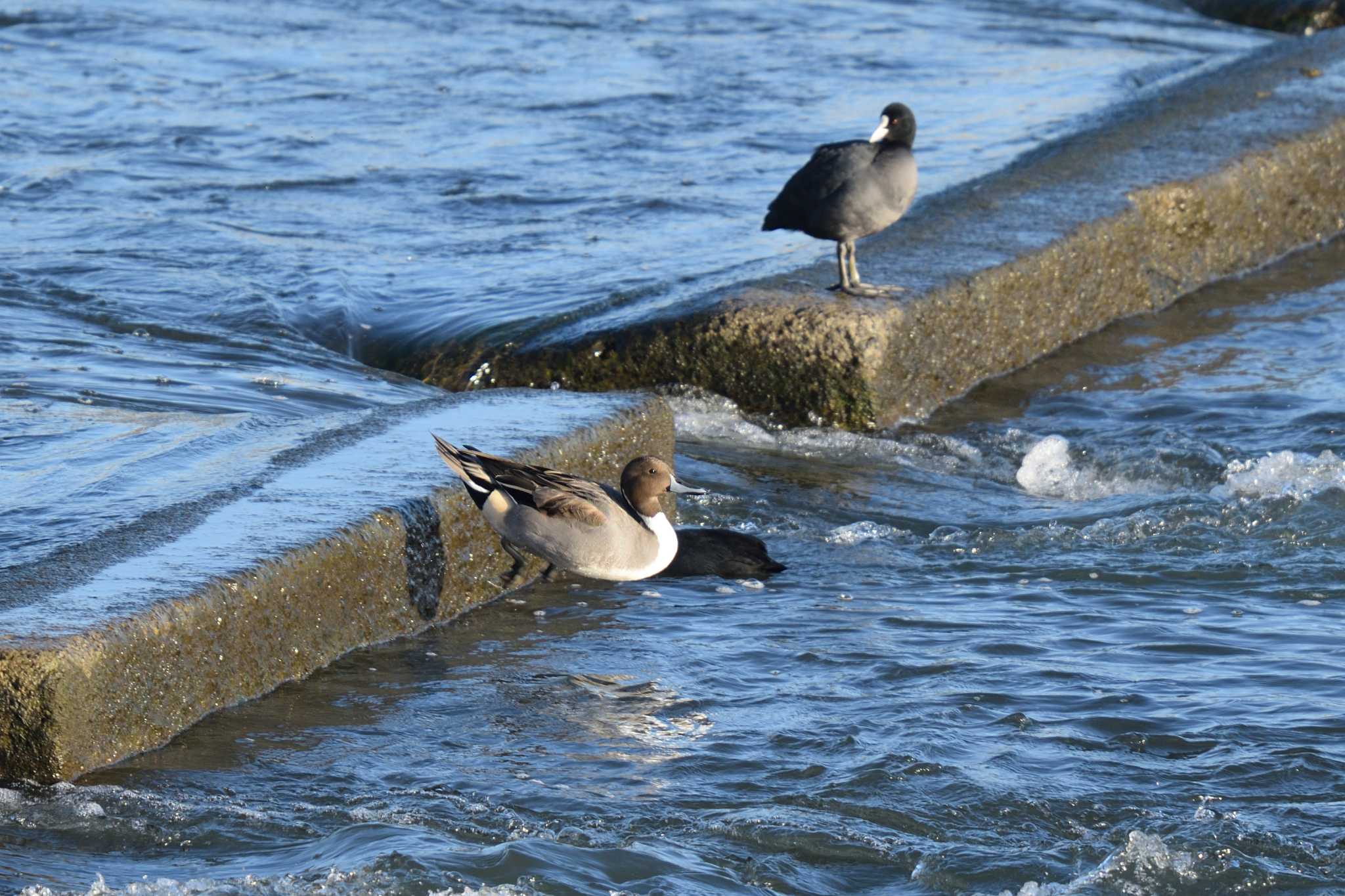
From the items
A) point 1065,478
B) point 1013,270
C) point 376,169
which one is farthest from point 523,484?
point 376,169

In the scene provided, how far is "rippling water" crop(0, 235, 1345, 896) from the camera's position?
13.2 feet

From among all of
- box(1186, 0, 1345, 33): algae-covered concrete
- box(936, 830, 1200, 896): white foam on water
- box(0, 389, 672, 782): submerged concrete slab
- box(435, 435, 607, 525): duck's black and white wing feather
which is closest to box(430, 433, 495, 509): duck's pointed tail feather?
box(435, 435, 607, 525): duck's black and white wing feather

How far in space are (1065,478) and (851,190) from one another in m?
1.52

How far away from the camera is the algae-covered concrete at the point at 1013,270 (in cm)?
777

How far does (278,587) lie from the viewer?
16.0 ft

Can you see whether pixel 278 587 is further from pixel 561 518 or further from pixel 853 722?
pixel 853 722

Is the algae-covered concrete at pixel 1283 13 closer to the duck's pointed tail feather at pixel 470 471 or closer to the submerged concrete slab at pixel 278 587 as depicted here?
the submerged concrete slab at pixel 278 587

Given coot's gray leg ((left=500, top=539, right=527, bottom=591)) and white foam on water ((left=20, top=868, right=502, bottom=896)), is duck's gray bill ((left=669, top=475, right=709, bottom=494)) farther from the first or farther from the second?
white foam on water ((left=20, top=868, right=502, bottom=896))

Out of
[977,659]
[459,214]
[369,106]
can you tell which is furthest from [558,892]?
[369,106]

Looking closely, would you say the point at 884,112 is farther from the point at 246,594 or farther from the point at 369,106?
the point at 369,106

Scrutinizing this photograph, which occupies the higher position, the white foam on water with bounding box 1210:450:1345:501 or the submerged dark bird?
the submerged dark bird

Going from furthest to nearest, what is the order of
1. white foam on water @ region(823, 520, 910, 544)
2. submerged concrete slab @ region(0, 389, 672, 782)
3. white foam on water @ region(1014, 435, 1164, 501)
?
white foam on water @ region(1014, 435, 1164, 501), white foam on water @ region(823, 520, 910, 544), submerged concrete slab @ region(0, 389, 672, 782)

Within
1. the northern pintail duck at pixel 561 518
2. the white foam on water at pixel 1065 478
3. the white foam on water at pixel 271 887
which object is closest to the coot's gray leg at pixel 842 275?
the white foam on water at pixel 1065 478

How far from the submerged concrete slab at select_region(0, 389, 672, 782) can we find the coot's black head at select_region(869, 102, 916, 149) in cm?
211
